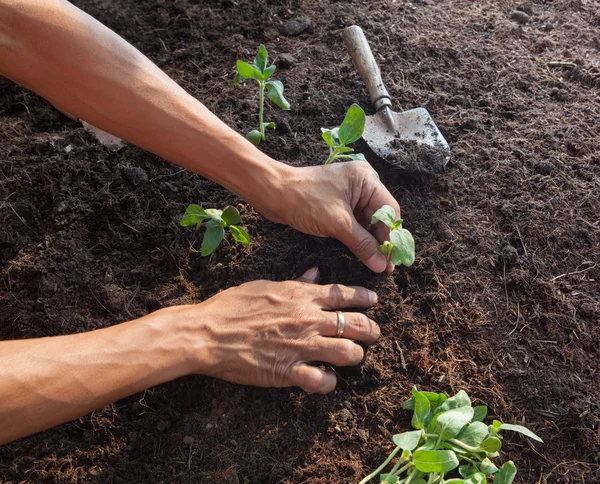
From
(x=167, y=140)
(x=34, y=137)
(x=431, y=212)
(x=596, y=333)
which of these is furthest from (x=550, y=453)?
(x=34, y=137)

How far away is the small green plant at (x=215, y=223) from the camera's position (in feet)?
5.38

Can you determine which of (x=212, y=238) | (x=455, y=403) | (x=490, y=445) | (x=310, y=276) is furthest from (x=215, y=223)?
(x=490, y=445)

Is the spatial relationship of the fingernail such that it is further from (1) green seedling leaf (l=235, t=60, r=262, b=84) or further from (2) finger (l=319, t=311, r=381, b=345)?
(1) green seedling leaf (l=235, t=60, r=262, b=84)

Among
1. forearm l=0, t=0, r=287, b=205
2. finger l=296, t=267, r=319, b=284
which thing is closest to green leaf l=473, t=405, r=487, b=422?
finger l=296, t=267, r=319, b=284

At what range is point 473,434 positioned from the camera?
4.25 ft

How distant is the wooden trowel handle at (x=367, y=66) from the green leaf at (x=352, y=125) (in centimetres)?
35

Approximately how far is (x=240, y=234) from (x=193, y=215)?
168 millimetres

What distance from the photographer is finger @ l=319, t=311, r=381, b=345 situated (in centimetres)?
151

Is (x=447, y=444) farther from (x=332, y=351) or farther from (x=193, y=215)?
(x=193, y=215)

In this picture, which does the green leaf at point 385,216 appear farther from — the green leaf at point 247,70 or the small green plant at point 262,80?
the green leaf at point 247,70

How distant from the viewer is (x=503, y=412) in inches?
57.4

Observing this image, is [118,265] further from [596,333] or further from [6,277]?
[596,333]

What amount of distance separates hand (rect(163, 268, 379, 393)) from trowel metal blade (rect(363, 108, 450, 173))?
24.5 inches

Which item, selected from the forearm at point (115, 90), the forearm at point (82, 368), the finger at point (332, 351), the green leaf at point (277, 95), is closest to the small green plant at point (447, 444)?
the finger at point (332, 351)
